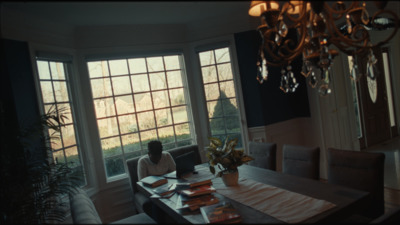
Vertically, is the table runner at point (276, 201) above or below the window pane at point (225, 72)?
below

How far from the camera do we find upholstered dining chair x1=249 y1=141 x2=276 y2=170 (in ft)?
8.83

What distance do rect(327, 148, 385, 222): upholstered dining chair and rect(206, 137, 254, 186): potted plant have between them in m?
0.71

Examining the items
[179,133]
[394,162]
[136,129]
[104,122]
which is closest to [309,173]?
[179,133]

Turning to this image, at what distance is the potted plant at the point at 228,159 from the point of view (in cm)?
196

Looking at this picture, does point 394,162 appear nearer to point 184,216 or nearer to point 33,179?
point 184,216

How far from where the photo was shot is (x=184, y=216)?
1.55 m

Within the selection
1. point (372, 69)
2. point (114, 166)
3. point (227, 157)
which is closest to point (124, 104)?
point (114, 166)

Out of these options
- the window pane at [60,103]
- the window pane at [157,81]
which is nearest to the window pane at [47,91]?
the window pane at [60,103]

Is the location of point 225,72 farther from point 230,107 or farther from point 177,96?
point 177,96

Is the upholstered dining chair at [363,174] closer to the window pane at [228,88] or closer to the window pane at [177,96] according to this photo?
the window pane at [228,88]

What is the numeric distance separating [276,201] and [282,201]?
0.12ft

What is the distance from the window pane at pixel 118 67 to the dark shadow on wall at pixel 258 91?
4.94ft

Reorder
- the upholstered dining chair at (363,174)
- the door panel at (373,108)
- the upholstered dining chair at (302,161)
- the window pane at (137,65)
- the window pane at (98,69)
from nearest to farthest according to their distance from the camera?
the upholstered dining chair at (363,174) → the upholstered dining chair at (302,161) → the window pane at (98,69) → the window pane at (137,65) → the door panel at (373,108)

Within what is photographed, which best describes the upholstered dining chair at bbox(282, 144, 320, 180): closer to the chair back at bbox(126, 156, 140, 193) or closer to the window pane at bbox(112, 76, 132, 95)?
the chair back at bbox(126, 156, 140, 193)
